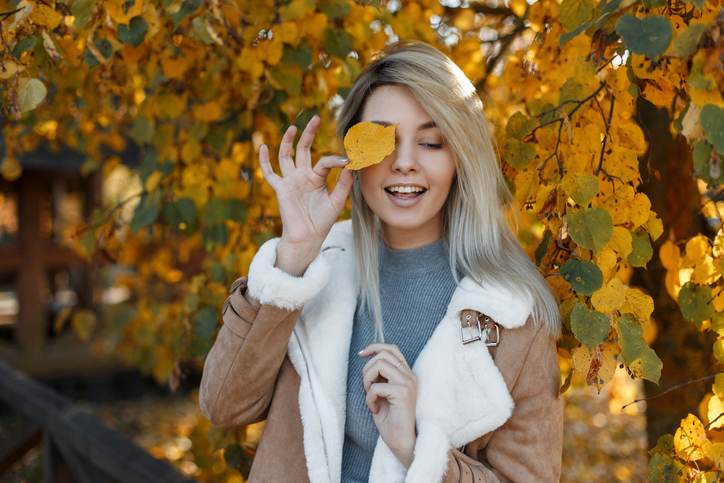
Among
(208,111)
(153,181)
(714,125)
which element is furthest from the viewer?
(153,181)

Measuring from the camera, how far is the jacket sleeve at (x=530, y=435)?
133 cm

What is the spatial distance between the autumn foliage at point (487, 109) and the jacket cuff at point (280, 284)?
1.49 ft

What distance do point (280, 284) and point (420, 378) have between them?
32cm

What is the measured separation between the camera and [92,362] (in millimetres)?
7879

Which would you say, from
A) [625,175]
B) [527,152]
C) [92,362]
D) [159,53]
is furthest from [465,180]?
[92,362]

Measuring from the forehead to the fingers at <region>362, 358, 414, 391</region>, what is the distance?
47 cm

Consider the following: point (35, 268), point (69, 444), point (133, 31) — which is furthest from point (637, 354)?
point (35, 268)

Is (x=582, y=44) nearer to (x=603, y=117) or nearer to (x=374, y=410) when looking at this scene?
(x=603, y=117)

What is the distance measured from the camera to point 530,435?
4.37 ft

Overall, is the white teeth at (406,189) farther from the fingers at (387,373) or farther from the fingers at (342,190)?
the fingers at (387,373)

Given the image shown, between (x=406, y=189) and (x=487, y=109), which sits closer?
(x=406, y=189)

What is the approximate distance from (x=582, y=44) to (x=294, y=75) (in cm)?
76

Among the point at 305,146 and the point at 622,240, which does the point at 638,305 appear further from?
the point at 305,146

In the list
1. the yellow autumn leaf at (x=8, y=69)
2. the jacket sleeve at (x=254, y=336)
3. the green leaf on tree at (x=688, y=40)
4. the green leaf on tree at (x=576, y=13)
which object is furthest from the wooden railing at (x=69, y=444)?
the green leaf on tree at (x=688, y=40)
